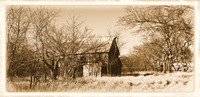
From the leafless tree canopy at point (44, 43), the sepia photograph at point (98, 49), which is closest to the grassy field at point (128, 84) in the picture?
the sepia photograph at point (98, 49)

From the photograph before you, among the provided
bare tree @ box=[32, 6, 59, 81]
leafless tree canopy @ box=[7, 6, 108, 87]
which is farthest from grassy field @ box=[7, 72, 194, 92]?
bare tree @ box=[32, 6, 59, 81]

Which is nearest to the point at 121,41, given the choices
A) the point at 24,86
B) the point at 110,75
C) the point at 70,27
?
the point at 110,75

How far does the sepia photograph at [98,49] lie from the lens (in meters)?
5.12

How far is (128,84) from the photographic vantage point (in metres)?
5.18

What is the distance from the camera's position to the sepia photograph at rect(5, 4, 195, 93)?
5121 mm

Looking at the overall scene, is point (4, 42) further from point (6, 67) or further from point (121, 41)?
point (121, 41)

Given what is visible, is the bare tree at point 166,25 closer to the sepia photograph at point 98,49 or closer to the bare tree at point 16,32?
the sepia photograph at point 98,49

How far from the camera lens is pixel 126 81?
204 inches

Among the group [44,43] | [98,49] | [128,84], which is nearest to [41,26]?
[44,43]

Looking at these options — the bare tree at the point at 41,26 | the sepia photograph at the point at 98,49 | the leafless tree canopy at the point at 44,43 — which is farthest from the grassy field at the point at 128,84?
the bare tree at the point at 41,26

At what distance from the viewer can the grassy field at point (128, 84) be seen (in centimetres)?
512

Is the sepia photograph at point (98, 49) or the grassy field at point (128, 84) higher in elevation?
the sepia photograph at point (98, 49)

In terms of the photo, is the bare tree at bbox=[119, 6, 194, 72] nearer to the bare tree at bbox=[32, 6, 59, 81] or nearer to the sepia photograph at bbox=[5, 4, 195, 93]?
the sepia photograph at bbox=[5, 4, 195, 93]

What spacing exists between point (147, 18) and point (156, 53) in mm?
696
